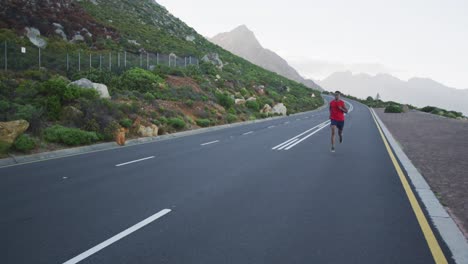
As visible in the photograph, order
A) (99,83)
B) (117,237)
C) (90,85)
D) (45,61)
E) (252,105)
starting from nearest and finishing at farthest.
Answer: (117,237)
(90,85)
(99,83)
(45,61)
(252,105)

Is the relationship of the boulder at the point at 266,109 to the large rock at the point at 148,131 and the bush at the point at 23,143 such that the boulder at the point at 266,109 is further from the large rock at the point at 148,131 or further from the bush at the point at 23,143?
the bush at the point at 23,143

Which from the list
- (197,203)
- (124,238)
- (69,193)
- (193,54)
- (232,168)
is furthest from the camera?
(193,54)

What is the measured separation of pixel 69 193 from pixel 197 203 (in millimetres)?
2623

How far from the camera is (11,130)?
40.6ft

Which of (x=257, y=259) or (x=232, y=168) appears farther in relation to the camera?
(x=232, y=168)

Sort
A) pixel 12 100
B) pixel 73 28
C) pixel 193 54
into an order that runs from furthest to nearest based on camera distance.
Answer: pixel 193 54 < pixel 73 28 < pixel 12 100

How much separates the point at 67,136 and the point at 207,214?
1018 cm

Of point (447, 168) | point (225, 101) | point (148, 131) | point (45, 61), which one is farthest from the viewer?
point (225, 101)

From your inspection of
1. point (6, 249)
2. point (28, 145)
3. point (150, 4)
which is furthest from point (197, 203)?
point (150, 4)

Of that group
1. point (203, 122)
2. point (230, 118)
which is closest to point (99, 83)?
point (203, 122)

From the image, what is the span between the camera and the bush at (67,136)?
1410 centimetres

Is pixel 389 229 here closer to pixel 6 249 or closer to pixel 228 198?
pixel 228 198

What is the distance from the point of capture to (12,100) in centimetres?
1662

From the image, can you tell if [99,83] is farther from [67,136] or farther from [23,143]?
[23,143]
